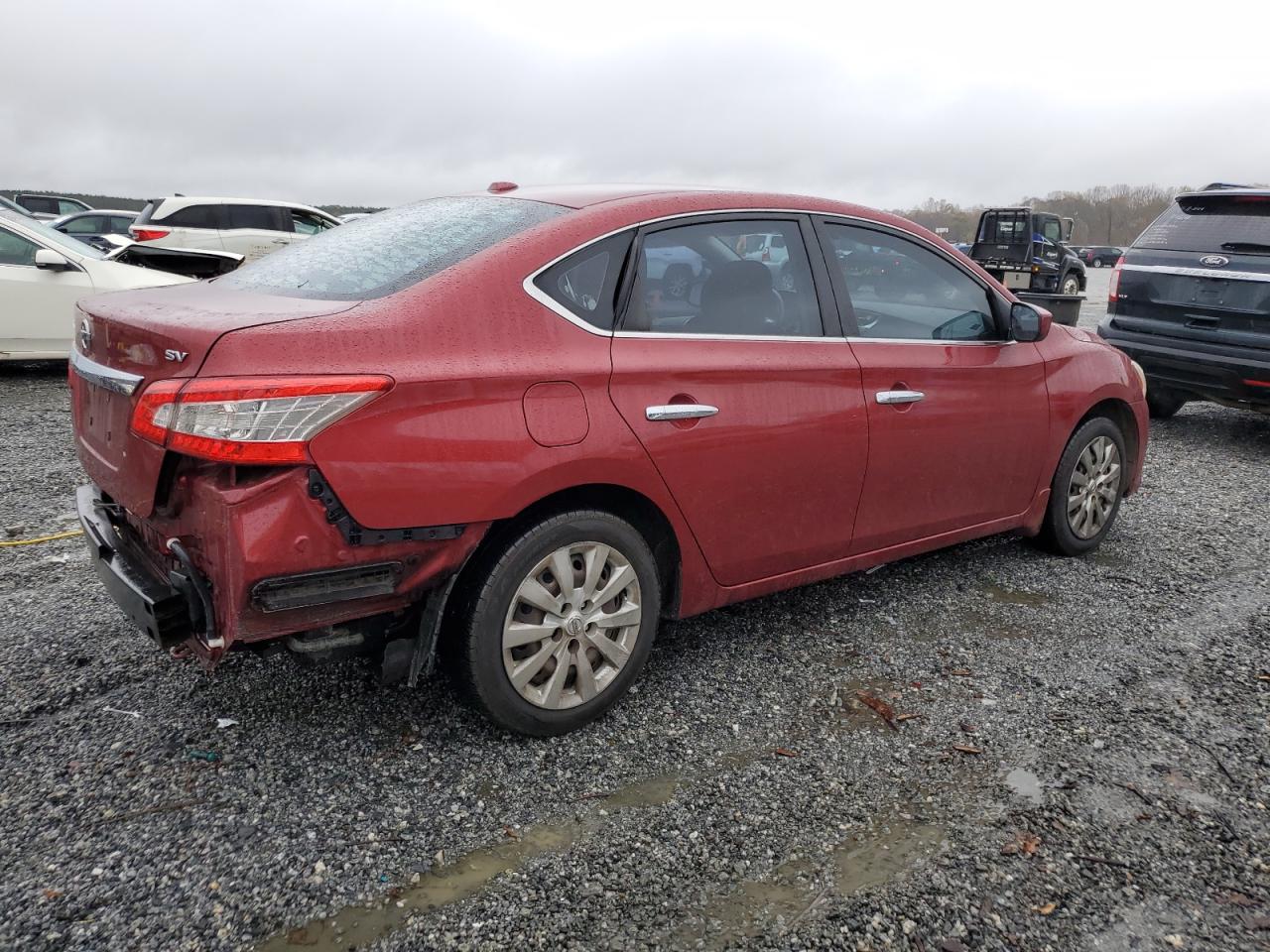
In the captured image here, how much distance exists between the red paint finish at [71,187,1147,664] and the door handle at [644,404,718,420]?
0.02m

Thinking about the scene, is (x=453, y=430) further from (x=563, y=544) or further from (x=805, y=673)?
(x=805, y=673)

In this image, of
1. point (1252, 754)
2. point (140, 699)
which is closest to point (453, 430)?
point (140, 699)

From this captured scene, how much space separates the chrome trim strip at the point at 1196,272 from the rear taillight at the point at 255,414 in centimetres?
681

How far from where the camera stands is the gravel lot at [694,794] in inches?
89.0

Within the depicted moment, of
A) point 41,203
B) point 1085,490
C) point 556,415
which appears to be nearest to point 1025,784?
point 556,415

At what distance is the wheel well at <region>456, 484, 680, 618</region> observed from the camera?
8.98 feet

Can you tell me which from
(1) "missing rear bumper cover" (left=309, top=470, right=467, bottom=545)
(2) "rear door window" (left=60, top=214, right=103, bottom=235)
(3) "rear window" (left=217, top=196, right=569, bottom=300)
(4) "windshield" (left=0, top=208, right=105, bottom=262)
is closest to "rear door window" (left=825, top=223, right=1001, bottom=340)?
(3) "rear window" (left=217, top=196, right=569, bottom=300)

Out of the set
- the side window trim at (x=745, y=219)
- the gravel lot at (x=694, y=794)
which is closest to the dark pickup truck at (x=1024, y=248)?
the gravel lot at (x=694, y=794)

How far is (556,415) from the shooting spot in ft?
8.92

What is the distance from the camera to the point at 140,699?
10.3 feet

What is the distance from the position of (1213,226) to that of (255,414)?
24.0ft

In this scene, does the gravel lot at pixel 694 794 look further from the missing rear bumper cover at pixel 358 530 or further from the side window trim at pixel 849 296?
the side window trim at pixel 849 296

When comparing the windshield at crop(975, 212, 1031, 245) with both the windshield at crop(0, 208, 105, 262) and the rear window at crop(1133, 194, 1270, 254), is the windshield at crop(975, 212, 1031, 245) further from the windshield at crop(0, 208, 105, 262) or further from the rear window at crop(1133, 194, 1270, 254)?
the windshield at crop(0, 208, 105, 262)

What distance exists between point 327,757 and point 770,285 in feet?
6.87
